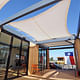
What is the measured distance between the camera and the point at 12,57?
4.60 m

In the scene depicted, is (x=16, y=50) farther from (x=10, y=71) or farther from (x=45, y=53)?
(x=45, y=53)

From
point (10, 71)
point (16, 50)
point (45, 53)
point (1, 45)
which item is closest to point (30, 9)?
point (1, 45)

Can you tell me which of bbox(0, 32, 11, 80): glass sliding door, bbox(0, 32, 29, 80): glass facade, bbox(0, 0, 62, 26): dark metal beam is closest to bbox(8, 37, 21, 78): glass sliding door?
bbox(0, 32, 29, 80): glass facade

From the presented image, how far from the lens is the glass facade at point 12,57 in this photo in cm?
401

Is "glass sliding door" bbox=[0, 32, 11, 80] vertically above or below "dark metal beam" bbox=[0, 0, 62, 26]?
below

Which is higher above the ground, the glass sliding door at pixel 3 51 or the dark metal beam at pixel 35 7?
the dark metal beam at pixel 35 7

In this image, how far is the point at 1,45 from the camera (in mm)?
4000

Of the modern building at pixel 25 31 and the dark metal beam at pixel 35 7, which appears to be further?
the modern building at pixel 25 31

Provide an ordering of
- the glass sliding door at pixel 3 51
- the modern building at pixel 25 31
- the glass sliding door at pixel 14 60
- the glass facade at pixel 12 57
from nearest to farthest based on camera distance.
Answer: the modern building at pixel 25 31 → the glass sliding door at pixel 3 51 → the glass facade at pixel 12 57 → the glass sliding door at pixel 14 60

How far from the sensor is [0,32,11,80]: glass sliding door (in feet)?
12.7

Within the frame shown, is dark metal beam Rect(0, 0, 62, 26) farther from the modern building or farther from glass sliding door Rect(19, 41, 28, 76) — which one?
glass sliding door Rect(19, 41, 28, 76)

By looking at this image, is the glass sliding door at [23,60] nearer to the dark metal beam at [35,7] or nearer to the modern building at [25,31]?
the modern building at [25,31]

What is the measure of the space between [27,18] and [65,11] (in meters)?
1.72

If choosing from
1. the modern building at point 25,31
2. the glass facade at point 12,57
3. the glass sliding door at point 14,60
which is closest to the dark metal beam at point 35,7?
the modern building at point 25,31
